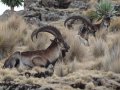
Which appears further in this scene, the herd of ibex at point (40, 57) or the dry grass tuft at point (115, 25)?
the dry grass tuft at point (115, 25)

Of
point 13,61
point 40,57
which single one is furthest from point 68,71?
point 13,61

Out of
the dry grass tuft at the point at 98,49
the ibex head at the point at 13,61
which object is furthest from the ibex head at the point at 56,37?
the dry grass tuft at the point at 98,49

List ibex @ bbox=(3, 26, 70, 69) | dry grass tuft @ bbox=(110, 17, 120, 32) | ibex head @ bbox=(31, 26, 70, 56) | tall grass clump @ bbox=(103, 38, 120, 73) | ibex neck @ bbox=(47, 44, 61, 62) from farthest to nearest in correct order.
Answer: dry grass tuft @ bbox=(110, 17, 120, 32)
ibex head @ bbox=(31, 26, 70, 56)
ibex neck @ bbox=(47, 44, 61, 62)
ibex @ bbox=(3, 26, 70, 69)
tall grass clump @ bbox=(103, 38, 120, 73)

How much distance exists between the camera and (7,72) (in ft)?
32.3

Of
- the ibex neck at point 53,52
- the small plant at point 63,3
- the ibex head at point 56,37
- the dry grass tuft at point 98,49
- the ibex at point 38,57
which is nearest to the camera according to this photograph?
the ibex at point 38,57

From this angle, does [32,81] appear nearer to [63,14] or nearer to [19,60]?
[19,60]

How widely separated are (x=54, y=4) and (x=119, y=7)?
6341 millimetres

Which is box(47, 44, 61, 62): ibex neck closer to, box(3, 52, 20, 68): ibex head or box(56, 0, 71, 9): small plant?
box(3, 52, 20, 68): ibex head

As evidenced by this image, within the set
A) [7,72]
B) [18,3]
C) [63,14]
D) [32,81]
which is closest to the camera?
[32,81]

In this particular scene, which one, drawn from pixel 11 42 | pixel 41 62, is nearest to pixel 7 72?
pixel 41 62

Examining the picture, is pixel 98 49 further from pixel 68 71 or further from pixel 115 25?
pixel 115 25

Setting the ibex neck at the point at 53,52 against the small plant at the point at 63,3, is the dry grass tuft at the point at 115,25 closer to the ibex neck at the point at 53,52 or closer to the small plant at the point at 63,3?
the small plant at the point at 63,3

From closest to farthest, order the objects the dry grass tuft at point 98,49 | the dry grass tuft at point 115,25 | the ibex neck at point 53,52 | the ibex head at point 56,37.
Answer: the ibex neck at point 53,52
the ibex head at point 56,37
the dry grass tuft at point 98,49
the dry grass tuft at point 115,25

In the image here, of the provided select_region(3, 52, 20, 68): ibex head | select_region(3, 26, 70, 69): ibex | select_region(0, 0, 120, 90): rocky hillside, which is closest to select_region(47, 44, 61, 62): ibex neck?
select_region(3, 26, 70, 69): ibex
